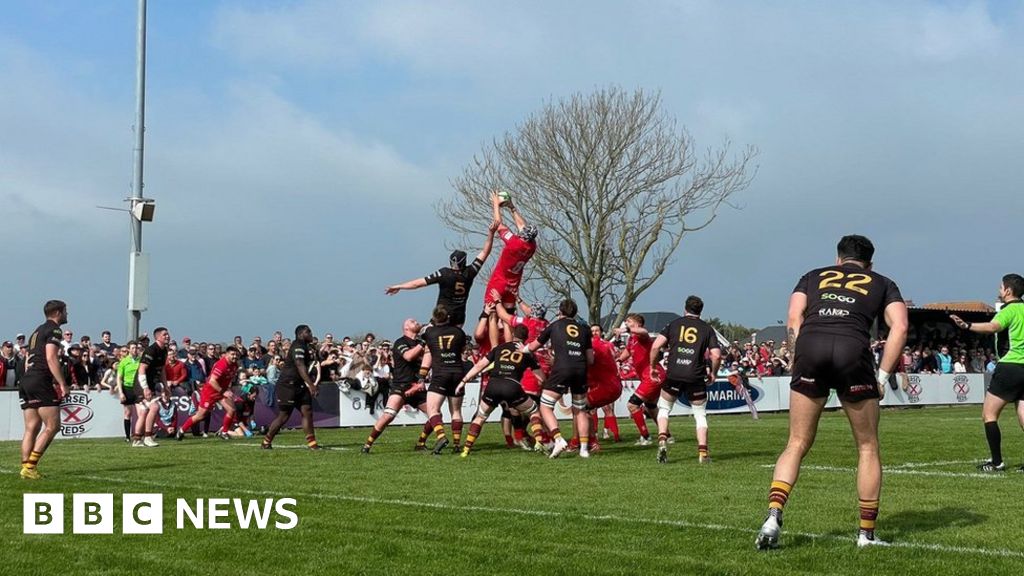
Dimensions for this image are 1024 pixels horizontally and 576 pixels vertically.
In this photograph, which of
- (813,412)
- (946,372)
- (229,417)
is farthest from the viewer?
(946,372)

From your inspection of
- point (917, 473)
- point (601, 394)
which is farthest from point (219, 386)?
point (917, 473)

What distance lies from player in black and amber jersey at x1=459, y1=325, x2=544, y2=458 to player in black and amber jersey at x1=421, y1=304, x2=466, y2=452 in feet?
0.84

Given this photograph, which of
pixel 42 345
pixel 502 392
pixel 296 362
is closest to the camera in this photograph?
pixel 42 345

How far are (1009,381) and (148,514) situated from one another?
9.32m

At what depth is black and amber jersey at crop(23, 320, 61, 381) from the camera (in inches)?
519

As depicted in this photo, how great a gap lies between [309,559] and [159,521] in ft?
7.64

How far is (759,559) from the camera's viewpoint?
7.25 metres

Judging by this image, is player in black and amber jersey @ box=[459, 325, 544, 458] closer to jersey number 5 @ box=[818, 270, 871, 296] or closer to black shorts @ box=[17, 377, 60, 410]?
black shorts @ box=[17, 377, 60, 410]

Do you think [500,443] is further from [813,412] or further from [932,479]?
[813,412]

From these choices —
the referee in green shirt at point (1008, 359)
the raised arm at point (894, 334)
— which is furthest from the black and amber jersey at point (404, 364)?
the raised arm at point (894, 334)

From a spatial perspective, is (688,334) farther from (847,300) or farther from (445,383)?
(847,300)

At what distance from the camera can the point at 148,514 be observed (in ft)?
31.7

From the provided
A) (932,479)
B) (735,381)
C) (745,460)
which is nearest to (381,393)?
(735,381)

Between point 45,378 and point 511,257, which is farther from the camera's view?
point 511,257
